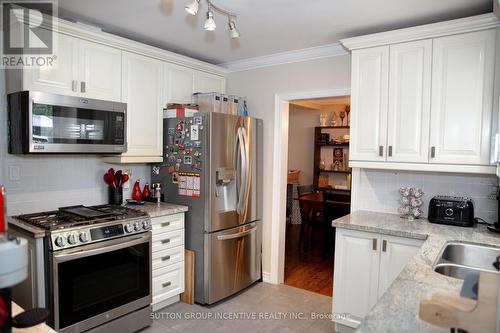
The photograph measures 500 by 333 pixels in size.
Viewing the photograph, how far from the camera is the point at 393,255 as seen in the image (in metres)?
2.42

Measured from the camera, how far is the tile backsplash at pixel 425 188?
261cm

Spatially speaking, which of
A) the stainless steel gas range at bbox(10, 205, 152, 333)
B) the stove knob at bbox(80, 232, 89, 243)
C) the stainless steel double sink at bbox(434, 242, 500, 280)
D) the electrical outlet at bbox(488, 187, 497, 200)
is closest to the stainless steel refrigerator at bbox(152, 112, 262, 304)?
the stainless steel gas range at bbox(10, 205, 152, 333)

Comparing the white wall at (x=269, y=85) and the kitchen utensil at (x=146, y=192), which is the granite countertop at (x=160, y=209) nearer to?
the kitchen utensil at (x=146, y=192)

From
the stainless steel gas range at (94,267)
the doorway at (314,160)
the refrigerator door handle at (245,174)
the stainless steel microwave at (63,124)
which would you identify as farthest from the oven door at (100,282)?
the doorway at (314,160)

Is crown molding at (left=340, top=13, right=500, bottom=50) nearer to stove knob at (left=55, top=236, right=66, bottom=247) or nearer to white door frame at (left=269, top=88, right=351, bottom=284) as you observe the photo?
white door frame at (left=269, top=88, right=351, bottom=284)

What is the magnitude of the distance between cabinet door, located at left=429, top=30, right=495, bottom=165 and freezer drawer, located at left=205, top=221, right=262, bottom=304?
6.09ft

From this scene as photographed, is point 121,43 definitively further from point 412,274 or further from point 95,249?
point 412,274

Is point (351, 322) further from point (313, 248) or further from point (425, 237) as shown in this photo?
point (313, 248)

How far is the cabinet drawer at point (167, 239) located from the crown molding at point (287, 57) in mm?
1969

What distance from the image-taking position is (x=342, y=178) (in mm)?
6578

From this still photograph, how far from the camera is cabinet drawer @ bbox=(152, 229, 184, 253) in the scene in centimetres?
292

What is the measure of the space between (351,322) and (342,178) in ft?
13.8

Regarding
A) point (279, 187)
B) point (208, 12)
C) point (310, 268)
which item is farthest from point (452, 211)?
point (208, 12)

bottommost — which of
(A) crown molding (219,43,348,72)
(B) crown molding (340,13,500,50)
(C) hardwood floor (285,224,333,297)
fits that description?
(C) hardwood floor (285,224,333,297)
